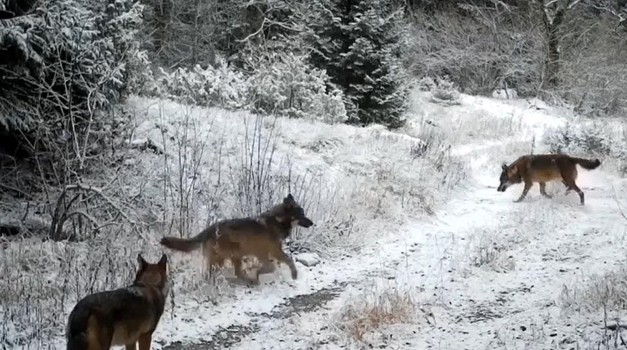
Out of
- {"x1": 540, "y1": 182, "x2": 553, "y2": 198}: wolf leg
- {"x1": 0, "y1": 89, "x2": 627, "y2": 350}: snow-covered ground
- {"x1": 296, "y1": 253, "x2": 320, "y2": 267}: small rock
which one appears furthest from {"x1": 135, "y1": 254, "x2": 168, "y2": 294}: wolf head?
{"x1": 540, "y1": 182, "x2": 553, "y2": 198}: wolf leg

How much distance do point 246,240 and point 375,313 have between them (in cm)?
201

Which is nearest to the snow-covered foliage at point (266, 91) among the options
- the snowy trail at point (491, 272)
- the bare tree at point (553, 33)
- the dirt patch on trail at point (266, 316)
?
the snowy trail at point (491, 272)

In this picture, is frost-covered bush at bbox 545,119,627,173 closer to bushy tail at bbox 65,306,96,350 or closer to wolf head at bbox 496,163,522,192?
wolf head at bbox 496,163,522,192

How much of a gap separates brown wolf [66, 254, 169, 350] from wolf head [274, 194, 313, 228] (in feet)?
8.47

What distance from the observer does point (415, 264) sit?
28.0 ft

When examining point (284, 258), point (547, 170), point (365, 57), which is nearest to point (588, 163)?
point (547, 170)

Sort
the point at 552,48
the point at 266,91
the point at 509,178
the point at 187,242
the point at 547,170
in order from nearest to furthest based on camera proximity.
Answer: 1. the point at 187,242
2. the point at 547,170
3. the point at 509,178
4. the point at 266,91
5. the point at 552,48

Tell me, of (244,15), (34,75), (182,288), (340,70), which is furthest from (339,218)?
(244,15)

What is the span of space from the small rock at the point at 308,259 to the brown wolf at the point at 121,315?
314cm

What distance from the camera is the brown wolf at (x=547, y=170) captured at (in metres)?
11.6

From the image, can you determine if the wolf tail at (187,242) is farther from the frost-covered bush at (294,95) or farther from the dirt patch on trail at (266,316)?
the frost-covered bush at (294,95)

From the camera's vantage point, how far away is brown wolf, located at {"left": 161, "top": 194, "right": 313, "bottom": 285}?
23.9 feet

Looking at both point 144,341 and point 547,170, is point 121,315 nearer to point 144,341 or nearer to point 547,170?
point 144,341

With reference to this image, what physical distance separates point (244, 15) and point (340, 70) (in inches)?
510
